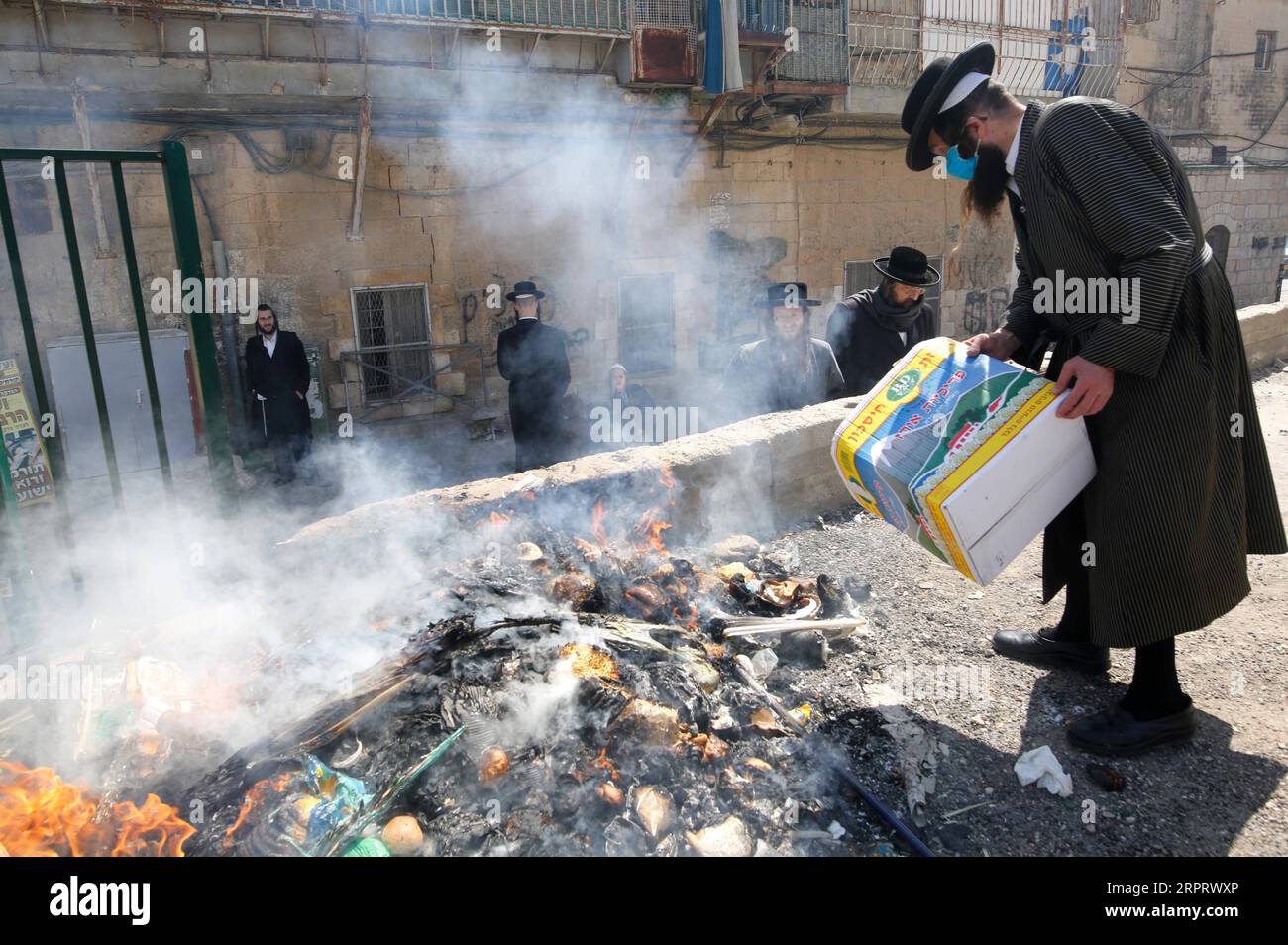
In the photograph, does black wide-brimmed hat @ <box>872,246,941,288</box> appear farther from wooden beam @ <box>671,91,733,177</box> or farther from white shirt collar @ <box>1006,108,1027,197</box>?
wooden beam @ <box>671,91,733,177</box>

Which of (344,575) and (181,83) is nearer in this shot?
(344,575)

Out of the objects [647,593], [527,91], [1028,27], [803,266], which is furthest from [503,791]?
[1028,27]

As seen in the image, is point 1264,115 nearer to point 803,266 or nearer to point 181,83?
point 803,266

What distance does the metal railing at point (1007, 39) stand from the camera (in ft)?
43.1

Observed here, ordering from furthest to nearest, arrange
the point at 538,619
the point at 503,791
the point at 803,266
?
the point at 803,266
the point at 538,619
the point at 503,791

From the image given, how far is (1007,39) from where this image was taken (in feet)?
45.6

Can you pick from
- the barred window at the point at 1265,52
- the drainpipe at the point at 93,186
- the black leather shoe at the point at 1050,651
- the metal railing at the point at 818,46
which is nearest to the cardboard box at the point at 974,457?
the black leather shoe at the point at 1050,651

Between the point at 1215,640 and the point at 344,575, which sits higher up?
the point at 344,575

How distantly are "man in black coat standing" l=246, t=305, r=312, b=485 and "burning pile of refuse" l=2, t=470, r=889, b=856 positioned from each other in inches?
261

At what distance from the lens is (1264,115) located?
19953 mm

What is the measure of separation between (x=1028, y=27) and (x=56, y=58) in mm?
13818

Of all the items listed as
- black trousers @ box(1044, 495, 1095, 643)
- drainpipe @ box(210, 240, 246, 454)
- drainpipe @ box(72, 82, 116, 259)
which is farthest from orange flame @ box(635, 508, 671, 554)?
drainpipe @ box(72, 82, 116, 259)

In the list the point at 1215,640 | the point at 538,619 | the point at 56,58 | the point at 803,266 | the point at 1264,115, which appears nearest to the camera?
the point at 538,619

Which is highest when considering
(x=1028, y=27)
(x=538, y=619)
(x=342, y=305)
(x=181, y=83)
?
(x=1028, y=27)
